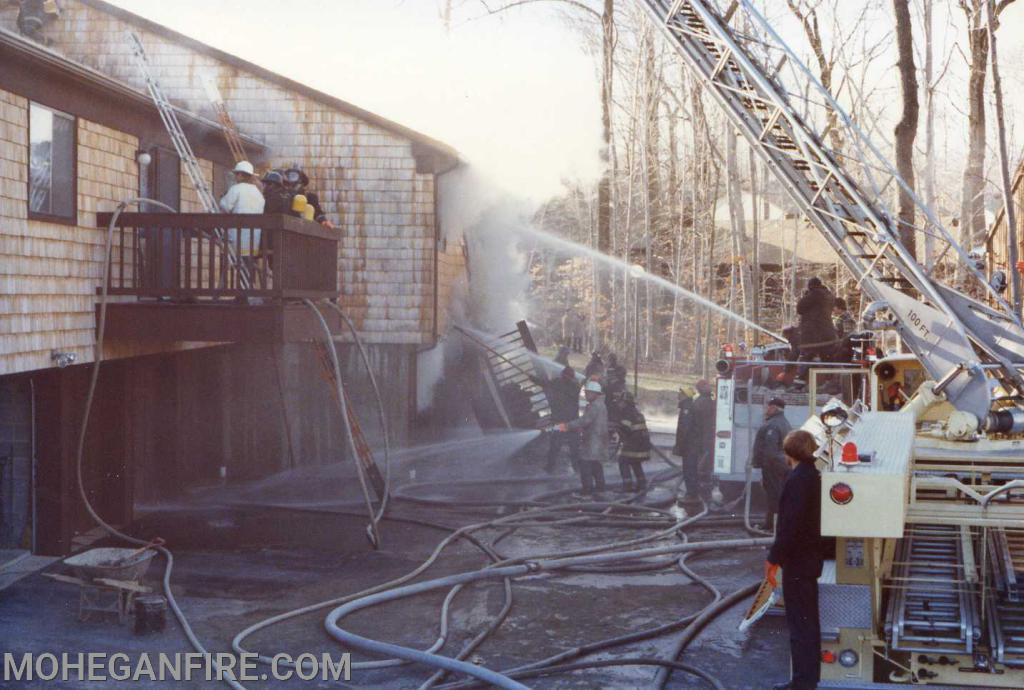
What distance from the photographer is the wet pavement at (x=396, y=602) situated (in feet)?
29.0

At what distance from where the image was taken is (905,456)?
705cm

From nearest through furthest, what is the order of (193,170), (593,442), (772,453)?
(772,453) < (193,170) < (593,442)

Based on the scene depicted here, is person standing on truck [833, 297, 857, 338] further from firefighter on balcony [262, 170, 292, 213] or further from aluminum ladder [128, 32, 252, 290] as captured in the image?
aluminum ladder [128, 32, 252, 290]

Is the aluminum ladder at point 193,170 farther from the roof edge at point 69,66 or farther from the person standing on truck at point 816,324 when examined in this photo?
the person standing on truck at point 816,324

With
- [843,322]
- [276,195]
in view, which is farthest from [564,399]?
[276,195]

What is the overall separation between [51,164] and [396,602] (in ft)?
19.5

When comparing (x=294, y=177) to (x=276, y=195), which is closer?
(x=276, y=195)

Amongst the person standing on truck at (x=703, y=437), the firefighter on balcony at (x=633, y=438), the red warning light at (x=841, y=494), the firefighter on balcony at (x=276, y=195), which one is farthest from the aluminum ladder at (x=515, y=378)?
the red warning light at (x=841, y=494)

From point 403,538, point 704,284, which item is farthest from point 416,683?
point 704,284

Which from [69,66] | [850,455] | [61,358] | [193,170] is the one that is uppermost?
[69,66]

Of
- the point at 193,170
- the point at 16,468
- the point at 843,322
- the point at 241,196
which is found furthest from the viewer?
the point at 843,322

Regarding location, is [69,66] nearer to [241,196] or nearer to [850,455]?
[241,196]

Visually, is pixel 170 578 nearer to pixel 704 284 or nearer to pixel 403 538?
pixel 403 538

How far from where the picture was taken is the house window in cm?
1202
